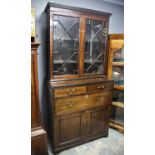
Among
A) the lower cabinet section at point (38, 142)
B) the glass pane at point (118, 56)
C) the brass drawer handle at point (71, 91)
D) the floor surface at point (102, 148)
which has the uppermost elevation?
the glass pane at point (118, 56)

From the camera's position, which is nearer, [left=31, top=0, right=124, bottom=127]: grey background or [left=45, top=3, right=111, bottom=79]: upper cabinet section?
[left=45, top=3, right=111, bottom=79]: upper cabinet section

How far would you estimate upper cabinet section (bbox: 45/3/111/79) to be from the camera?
1.68 meters

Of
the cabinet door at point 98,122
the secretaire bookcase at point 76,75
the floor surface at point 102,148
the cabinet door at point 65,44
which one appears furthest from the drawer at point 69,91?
the floor surface at point 102,148

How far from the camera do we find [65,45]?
181cm

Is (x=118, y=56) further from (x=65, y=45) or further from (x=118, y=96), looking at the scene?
(x=65, y=45)

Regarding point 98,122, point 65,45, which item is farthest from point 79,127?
point 65,45

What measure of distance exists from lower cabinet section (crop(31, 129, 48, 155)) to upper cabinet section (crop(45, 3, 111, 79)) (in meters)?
0.65

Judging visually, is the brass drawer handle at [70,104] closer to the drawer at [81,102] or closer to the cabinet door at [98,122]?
the drawer at [81,102]

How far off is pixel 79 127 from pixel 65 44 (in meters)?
1.10

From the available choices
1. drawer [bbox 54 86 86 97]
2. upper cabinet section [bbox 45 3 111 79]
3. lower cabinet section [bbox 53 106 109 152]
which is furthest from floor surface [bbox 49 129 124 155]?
upper cabinet section [bbox 45 3 111 79]

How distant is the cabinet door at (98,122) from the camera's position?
6.38 ft

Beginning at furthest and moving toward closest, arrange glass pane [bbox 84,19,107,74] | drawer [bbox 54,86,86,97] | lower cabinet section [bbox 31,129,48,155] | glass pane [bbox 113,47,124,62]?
glass pane [bbox 113,47,124,62] → glass pane [bbox 84,19,107,74] → drawer [bbox 54,86,86,97] → lower cabinet section [bbox 31,129,48,155]

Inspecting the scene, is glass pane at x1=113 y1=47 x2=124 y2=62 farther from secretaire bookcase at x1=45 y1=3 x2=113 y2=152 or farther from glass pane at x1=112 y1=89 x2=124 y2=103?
glass pane at x1=112 y1=89 x2=124 y2=103
